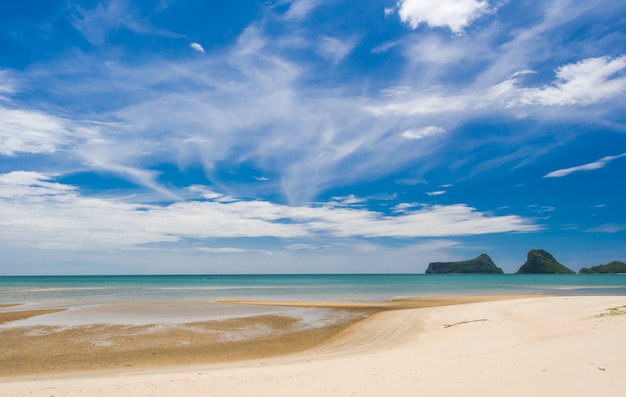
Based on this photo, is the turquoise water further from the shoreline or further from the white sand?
the white sand

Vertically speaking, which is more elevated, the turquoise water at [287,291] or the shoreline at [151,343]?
the turquoise water at [287,291]

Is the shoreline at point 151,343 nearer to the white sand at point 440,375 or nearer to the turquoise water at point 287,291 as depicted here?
the white sand at point 440,375

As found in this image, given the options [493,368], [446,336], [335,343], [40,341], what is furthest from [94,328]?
[493,368]

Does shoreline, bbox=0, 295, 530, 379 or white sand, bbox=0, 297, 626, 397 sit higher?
white sand, bbox=0, 297, 626, 397

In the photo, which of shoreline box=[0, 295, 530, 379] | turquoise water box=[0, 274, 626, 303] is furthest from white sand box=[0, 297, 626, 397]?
turquoise water box=[0, 274, 626, 303]

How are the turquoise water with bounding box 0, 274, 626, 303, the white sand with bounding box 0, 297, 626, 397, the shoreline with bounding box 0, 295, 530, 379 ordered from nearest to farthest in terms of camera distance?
1. the white sand with bounding box 0, 297, 626, 397
2. the shoreline with bounding box 0, 295, 530, 379
3. the turquoise water with bounding box 0, 274, 626, 303

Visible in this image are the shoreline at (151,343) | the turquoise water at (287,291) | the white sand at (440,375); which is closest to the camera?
the white sand at (440,375)

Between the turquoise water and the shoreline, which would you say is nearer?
the shoreline

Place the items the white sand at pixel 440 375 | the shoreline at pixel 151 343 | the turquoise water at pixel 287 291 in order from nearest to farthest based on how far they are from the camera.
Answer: the white sand at pixel 440 375
the shoreline at pixel 151 343
the turquoise water at pixel 287 291

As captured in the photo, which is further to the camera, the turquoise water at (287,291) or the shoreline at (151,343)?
the turquoise water at (287,291)

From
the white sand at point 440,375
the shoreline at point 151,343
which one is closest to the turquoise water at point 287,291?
the shoreline at point 151,343

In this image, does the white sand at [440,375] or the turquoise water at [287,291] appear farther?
the turquoise water at [287,291]

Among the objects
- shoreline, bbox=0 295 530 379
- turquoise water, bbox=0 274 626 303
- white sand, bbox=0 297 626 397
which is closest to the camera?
white sand, bbox=0 297 626 397

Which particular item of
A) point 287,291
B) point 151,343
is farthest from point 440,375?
point 287,291
